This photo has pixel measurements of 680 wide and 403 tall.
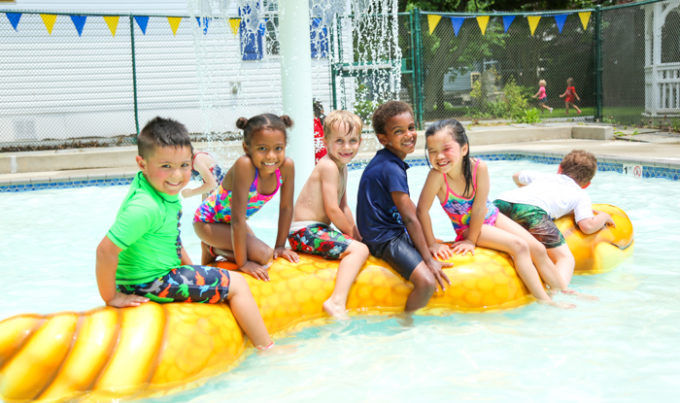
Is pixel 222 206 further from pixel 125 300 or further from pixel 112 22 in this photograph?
pixel 112 22

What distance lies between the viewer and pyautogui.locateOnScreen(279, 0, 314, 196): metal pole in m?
5.78

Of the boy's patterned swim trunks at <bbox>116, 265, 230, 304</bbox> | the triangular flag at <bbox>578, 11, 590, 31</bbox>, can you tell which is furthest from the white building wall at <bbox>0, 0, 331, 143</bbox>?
the boy's patterned swim trunks at <bbox>116, 265, 230, 304</bbox>

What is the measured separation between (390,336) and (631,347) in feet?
4.09

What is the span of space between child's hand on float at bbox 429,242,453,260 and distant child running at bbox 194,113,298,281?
0.85m

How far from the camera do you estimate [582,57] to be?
57.6 ft

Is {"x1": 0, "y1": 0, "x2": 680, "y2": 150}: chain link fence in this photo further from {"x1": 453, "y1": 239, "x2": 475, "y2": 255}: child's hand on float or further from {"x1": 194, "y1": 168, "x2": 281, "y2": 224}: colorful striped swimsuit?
{"x1": 194, "y1": 168, "x2": 281, "y2": 224}: colorful striped swimsuit

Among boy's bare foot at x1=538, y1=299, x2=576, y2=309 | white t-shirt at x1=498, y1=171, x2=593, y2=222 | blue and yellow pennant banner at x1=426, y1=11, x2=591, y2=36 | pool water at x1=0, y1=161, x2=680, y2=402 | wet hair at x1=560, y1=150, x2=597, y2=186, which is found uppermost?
blue and yellow pennant banner at x1=426, y1=11, x2=591, y2=36

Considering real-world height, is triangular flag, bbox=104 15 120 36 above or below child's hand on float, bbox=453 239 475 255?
above

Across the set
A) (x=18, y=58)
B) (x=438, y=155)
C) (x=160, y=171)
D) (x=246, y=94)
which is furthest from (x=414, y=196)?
(x=18, y=58)

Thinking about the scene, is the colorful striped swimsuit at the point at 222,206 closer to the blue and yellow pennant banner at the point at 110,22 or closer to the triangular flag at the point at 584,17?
the blue and yellow pennant banner at the point at 110,22

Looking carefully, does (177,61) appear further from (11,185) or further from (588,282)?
(588,282)

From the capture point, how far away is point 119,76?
1541 centimetres

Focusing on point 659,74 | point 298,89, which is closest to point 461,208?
point 298,89

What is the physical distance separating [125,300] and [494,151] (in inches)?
365
